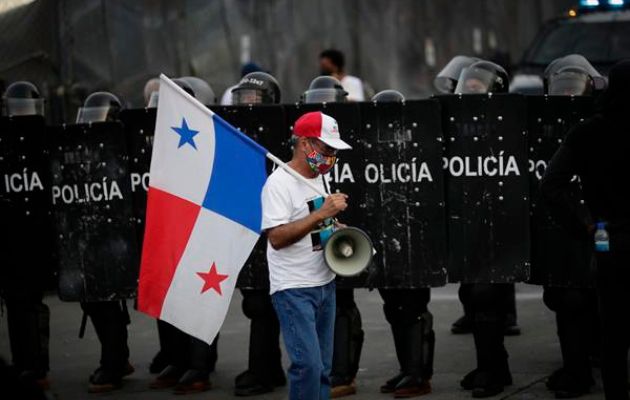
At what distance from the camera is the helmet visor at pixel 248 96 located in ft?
32.3

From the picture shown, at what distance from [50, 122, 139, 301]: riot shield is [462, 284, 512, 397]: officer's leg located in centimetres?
211

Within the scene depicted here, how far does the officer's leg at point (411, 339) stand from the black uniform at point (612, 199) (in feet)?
6.36

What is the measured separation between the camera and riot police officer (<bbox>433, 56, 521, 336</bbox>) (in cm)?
1018

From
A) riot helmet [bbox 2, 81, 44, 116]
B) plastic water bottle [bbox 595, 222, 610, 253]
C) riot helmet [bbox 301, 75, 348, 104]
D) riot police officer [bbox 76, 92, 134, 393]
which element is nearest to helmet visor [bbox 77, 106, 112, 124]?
riot police officer [bbox 76, 92, 134, 393]

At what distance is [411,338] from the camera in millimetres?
9242

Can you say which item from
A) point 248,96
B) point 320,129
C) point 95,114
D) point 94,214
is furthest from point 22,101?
point 320,129

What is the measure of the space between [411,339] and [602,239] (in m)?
2.15

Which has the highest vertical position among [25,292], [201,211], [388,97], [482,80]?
[482,80]

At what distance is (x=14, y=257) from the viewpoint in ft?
31.7

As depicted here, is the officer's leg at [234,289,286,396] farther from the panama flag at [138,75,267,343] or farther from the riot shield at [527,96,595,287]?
the riot shield at [527,96,595,287]

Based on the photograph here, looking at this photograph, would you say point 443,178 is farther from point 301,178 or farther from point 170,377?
point 170,377

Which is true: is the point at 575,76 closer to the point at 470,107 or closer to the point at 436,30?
the point at 470,107


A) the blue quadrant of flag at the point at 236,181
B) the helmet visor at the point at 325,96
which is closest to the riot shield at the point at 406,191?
the helmet visor at the point at 325,96

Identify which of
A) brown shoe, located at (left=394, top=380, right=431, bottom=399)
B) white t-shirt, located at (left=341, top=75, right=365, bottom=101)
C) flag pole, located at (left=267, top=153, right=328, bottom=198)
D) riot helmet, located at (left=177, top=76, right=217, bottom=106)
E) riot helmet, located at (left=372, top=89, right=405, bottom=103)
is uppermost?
white t-shirt, located at (left=341, top=75, right=365, bottom=101)
